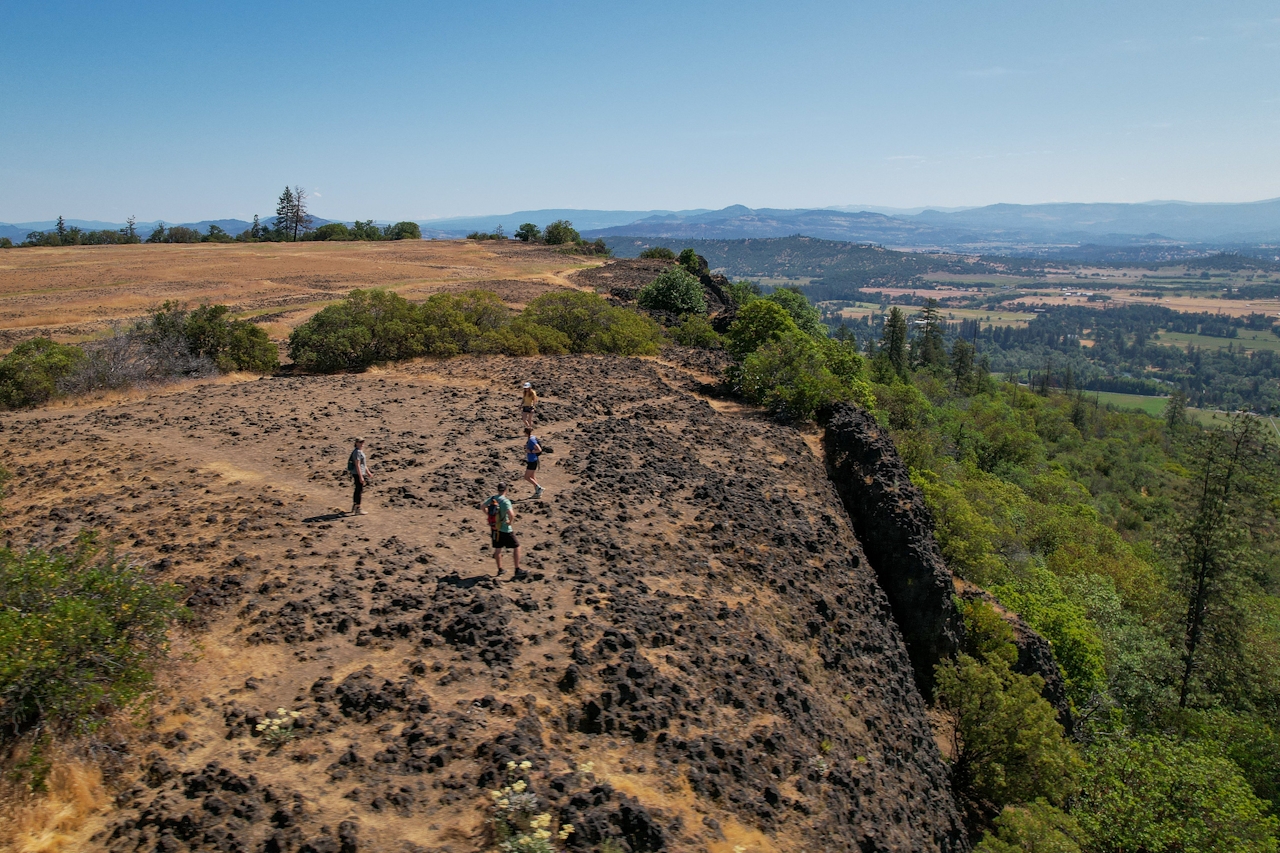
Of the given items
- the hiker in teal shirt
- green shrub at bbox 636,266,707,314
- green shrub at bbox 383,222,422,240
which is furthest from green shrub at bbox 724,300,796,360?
green shrub at bbox 383,222,422,240

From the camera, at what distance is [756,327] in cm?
3175

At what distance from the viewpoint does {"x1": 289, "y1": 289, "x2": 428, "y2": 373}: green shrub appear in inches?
1065

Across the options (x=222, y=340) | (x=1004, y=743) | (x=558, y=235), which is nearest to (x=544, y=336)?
(x=222, y=340)

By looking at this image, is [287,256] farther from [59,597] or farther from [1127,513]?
[1127,513]

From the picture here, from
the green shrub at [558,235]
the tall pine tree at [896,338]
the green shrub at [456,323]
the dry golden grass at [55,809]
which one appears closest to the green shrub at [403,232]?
the green shrub at [558,235]

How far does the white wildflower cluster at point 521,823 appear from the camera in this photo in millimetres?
6453

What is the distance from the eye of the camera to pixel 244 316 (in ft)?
123

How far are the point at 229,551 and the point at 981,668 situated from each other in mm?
15142

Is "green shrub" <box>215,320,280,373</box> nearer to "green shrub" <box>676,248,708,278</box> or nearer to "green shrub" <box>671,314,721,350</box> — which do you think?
"green shrub" <box>671,314,721,350</box>

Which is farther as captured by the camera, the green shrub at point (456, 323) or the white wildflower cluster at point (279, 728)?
the green shrub at point (456, 323)

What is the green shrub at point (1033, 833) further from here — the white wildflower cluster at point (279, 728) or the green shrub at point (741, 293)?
the green shrub at point (741, 293)

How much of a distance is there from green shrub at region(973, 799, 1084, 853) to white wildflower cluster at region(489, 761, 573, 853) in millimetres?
8582

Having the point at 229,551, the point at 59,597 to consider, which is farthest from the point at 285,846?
the point at 229,551

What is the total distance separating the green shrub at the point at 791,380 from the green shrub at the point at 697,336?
9.91 metres
